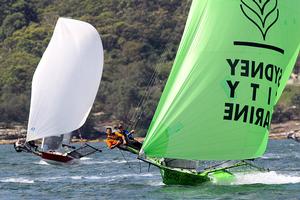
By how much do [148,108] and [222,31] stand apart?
83.3 meters

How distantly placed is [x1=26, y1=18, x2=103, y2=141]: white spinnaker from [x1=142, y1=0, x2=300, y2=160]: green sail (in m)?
15.5

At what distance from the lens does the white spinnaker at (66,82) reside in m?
44.2

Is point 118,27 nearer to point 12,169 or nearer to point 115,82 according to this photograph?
point 115,82

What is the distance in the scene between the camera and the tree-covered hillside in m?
118

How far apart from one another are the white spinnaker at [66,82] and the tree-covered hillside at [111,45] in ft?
185

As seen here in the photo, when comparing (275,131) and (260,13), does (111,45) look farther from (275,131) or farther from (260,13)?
(260,13)

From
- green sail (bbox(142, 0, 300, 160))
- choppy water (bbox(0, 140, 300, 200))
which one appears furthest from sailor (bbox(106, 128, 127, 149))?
green sail (bbox(142, 0, 300, 160))

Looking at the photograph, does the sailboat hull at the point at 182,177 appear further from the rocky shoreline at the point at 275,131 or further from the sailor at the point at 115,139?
the rocky shoreline at the point at 275,131

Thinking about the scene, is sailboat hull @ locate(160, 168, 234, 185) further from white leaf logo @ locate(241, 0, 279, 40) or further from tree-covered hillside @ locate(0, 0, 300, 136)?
tree-covered hillside @ locate(0, 0, 300, 136)

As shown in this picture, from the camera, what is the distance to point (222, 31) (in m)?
29.1

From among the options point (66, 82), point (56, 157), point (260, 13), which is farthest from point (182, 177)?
point (66, 82)

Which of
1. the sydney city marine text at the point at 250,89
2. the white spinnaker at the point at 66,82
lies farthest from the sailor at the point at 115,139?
the white spinnaker at the point at 66,82

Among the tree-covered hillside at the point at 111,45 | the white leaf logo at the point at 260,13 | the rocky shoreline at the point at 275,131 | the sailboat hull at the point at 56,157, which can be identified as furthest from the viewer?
the tree-covered hillside at the point at 111,45

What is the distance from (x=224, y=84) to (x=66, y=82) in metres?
17.5
